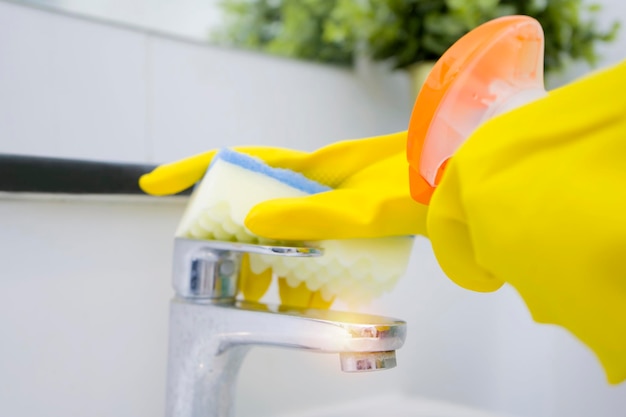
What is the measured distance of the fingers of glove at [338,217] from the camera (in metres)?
0.33

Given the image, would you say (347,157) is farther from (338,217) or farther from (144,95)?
(144,95)

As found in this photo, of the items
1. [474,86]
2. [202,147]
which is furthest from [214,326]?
[202,147]

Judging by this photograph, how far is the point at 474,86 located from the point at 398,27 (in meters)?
0.62

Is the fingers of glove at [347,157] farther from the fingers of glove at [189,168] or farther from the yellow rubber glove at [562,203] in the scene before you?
the yellow rubber glove at [562,203]

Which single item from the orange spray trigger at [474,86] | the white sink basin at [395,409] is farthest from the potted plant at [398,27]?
the orange spray trigger at [474,86]

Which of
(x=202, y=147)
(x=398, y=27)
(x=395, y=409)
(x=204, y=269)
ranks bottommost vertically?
(x=395, y=409)

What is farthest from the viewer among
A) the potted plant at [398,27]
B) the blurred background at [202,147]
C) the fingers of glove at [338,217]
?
the potted plant at [398,27]

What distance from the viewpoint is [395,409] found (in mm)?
636

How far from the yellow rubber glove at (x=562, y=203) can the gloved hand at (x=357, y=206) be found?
0.36ft

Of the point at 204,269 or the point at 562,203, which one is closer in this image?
the point at 562,203

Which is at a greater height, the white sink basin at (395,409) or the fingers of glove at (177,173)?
the fingers of glove at (177,173)

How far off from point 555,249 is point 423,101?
95 millimetres

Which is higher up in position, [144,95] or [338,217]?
[144,95]

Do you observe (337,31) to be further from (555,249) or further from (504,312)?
(555,249)
